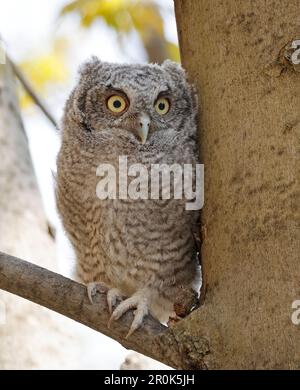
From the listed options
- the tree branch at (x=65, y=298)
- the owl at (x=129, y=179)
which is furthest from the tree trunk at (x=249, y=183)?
the owl at (x=129, y=179)

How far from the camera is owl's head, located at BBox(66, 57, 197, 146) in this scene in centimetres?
268

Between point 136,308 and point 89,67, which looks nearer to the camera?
point 136,308

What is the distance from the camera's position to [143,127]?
8.69ft

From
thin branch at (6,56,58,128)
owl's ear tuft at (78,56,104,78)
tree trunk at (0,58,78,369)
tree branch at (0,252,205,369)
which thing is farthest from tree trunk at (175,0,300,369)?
thin branch at (6,56,58,128)

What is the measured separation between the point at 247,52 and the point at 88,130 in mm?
869

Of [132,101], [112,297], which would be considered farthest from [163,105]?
[112,297]

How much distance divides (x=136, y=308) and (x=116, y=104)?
2.87 feet

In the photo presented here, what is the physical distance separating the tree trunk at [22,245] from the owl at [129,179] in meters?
0.35

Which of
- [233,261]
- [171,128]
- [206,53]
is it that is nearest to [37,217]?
[171,128]

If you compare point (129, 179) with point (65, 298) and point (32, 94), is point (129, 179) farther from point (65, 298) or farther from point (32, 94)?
point (32, 94)

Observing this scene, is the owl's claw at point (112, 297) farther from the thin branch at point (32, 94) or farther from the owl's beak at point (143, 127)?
the thin branch at point (32, 94)

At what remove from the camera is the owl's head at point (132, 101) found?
2680mm

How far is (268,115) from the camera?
79.0 inches
